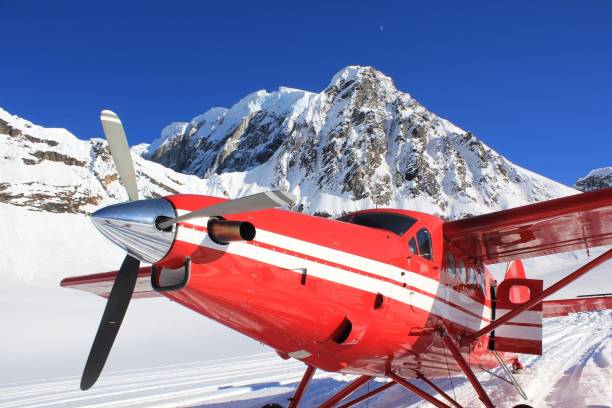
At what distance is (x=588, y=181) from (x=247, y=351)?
632 ft

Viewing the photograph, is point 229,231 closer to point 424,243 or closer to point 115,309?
point 115,309

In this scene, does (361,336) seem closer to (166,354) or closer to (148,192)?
(166,354)

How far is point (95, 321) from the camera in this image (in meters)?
26.7

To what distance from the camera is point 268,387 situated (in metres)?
10.1

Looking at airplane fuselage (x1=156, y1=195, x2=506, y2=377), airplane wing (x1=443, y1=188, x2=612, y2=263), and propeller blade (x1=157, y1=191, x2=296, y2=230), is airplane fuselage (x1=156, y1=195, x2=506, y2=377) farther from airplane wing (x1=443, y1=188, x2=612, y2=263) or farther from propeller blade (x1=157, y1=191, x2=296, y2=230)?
airplane wing (x1=443, y1=188, x2=612, y2=263)

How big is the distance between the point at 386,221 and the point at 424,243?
2.04ft

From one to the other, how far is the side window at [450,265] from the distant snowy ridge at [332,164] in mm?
68988

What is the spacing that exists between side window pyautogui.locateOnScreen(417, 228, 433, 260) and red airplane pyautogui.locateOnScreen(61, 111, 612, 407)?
0.9 inches

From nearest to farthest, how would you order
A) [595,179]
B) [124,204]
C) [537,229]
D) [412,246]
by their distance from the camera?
[124,204]
[412,246]
[537,229]
[595,179]

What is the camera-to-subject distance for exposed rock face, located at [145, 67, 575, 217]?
105 meters

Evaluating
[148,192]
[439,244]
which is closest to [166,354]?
[439,244]

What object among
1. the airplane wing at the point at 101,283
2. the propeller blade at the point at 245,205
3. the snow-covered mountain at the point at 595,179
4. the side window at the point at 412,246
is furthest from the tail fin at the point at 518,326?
the snow-covered mountain at the point at 595,179

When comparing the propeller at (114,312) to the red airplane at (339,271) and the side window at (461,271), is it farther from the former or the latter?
the side window at (461,271)

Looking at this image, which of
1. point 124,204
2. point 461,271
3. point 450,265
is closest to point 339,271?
point 124,204
